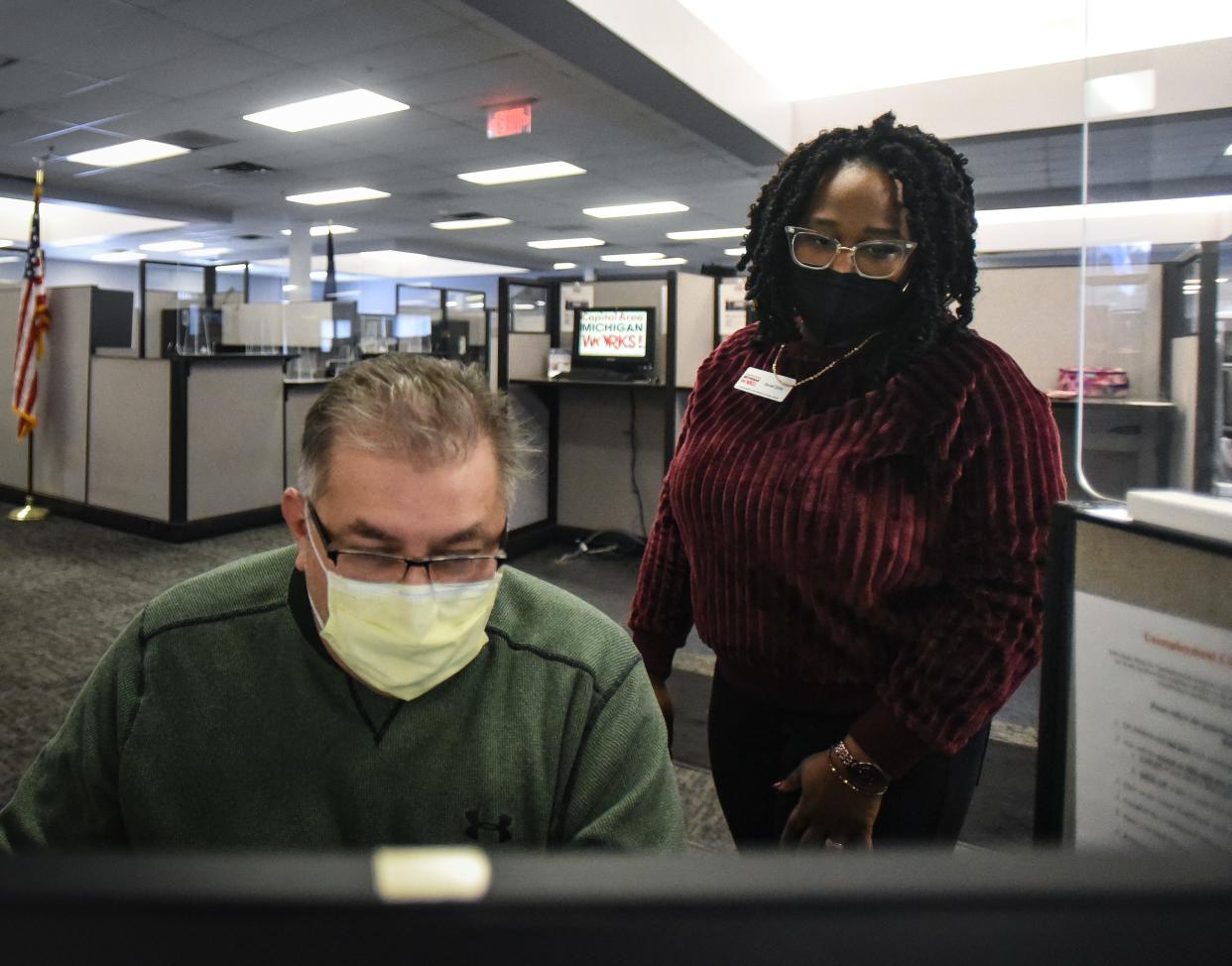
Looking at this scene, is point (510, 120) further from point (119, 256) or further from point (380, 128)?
point (119, 256)

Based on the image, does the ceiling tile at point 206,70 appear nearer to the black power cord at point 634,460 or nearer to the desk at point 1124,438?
the black power cord at point 634,460

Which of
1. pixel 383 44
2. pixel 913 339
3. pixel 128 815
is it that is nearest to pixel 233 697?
pixel 128 815

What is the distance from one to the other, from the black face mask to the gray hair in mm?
379

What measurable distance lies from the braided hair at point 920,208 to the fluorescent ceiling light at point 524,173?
619cm

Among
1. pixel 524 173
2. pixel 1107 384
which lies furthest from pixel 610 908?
pixel 524 173

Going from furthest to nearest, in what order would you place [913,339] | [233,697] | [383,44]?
1. [383,44]
2. [913,339]
3. [233,697]

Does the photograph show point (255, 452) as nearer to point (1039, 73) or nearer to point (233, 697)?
point (233, 697)

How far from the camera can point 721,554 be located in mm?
984

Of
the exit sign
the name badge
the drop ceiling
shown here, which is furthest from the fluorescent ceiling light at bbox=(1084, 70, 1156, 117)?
the exit sign

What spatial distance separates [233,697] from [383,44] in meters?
4.30

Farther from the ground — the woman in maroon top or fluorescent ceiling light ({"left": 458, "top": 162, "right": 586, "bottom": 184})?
fluorescent ceiling light ({"left": 458, "top": 162, "right": 586, "bottom": 184})

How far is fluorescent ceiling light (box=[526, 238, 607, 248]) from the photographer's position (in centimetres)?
1098

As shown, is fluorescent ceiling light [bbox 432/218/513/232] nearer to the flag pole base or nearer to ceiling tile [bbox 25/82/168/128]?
ceiling tile [bbox 25/82/168/128]

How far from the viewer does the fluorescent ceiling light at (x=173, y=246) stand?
12016mm
